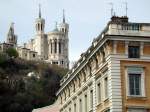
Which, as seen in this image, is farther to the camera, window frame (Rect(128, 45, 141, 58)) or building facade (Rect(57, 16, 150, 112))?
window frame (Rect(128, 45, 141, 58))

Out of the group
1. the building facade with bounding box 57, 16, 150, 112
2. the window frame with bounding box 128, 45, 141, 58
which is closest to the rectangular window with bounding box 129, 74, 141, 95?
the building facade with bounding box 57, 16, 150, 112

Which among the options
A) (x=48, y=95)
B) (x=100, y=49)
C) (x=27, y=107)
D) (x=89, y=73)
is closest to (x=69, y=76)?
(x=89, y=73)

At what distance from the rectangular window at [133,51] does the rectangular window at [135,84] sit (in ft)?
5.59

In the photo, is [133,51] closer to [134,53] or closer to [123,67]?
[134,53]

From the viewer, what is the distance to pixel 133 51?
166 ft

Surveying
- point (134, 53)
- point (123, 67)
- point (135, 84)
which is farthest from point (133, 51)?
point (135, 84)

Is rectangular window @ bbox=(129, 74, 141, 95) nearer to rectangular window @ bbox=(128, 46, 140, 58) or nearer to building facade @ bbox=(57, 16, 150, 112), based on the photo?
building facade @ bbox=(57, 16, 150, 112)

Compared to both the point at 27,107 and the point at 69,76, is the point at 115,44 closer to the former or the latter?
the point at 69,76

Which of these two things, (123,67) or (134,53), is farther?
(134,53)

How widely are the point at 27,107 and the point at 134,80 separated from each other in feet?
380

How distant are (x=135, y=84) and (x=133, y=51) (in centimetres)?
283

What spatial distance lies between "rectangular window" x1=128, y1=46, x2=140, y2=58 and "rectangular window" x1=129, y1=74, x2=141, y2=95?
1.70 meters

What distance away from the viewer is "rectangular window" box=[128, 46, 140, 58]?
50375 mm

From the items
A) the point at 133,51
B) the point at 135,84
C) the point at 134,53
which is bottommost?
the point at 135,84
